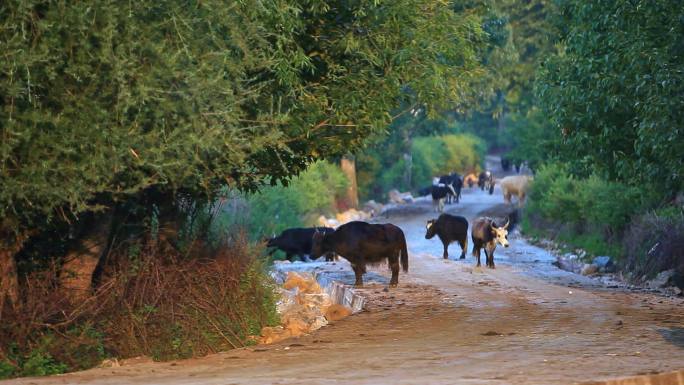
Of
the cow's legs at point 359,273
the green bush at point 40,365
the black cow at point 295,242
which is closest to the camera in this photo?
the green bush at point 40,365

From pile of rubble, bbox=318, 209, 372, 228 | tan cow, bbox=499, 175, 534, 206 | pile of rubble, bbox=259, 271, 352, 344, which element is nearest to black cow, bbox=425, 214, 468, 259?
pile of rubble, bbox=259, 271, 352, 344

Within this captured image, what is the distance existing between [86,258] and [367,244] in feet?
22.3

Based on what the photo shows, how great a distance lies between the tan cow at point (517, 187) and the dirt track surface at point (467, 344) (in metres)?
25.6

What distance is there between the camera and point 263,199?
1427 inches

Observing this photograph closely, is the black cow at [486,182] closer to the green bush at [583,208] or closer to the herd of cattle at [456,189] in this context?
the herd of cattle at [456,189]

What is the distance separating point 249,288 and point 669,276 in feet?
34.7

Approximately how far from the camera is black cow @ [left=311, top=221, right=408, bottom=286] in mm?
20750

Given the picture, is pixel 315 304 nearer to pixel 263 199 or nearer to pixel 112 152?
pixel 112 152

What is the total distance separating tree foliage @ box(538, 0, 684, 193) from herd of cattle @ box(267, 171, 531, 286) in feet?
11.7

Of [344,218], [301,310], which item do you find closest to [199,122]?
[301,310]

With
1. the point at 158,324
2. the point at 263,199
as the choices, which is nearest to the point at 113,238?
the point at 158,324

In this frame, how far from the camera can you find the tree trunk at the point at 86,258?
1480cm

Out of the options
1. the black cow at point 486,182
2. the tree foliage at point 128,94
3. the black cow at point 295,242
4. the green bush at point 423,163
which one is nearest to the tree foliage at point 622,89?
the tree foliage at point 128,94

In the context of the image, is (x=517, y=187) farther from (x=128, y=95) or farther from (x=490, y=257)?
(x=128, y=95)
